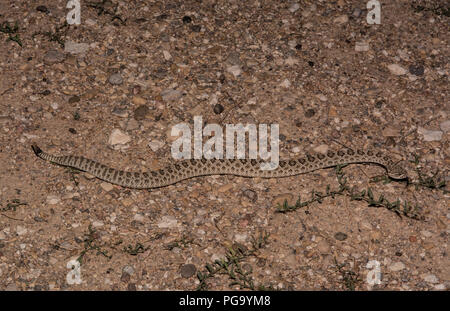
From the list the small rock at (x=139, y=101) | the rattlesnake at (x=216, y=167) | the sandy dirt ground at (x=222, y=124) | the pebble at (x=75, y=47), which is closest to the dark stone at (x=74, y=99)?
the sandy dirt ground at (x=222, y=124)

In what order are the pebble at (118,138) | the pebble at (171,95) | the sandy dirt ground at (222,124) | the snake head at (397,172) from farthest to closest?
1. the pebble at (171,95)
2. the pebble at (118,138)
3. the snake head at (397,172)
4. the sandy dirt ground at (222,124)

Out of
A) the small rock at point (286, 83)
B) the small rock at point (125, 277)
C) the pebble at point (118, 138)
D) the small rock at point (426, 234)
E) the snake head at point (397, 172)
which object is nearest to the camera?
the small rock at point (125, 277)

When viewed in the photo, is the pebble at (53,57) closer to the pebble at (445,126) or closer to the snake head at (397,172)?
the snake head at (397,172)

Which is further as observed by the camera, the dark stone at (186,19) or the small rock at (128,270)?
the dark stone at (186,19)

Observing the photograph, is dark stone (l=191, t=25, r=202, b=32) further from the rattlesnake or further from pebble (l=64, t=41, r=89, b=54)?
the rattlesnake

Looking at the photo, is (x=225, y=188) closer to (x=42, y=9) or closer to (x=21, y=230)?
(x=21, y=230)

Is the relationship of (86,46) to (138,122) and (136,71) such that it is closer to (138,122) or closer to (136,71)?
(136,71)
